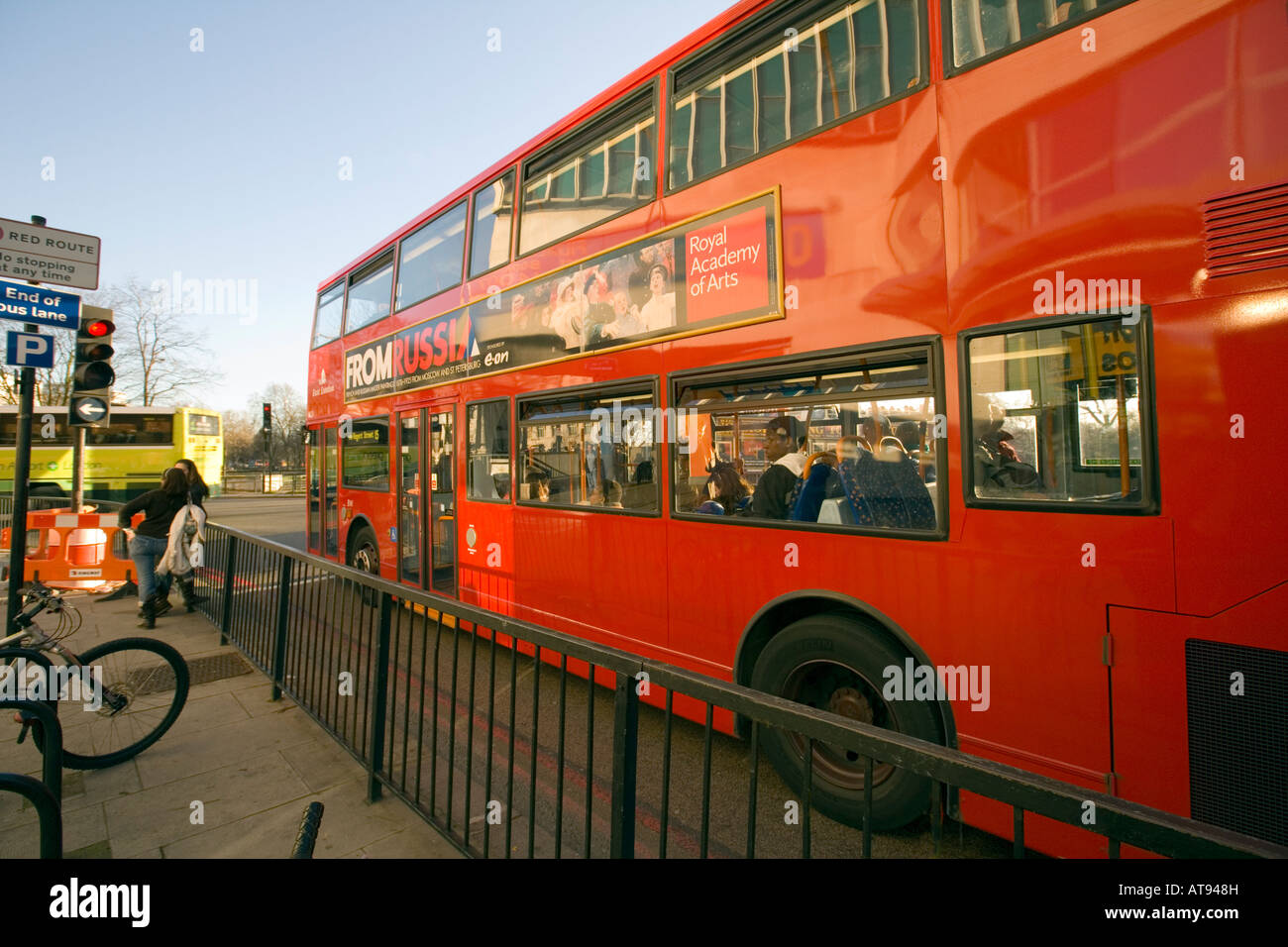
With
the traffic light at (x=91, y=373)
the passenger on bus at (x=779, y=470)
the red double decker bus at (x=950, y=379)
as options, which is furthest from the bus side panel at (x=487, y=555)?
the traffic light at (x=91, y=373)

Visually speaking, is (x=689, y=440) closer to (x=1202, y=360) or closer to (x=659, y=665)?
(x=659, y=665)

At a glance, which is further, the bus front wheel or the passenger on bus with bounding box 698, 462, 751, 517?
the bus front wheel

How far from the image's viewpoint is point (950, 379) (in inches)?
114

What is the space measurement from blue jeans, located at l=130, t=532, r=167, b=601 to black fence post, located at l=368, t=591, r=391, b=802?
18.5 ft

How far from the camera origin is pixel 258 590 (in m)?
5.42

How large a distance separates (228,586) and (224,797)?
329cm

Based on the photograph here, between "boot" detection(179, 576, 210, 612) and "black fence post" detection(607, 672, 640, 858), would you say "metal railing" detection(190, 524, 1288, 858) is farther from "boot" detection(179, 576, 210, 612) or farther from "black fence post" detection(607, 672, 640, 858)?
"boot" detection(179, 576, 210, 612)

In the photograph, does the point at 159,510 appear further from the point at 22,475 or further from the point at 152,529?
the point at 22,475

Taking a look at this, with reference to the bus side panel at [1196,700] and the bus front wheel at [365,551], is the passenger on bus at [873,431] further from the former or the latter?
the bus front wheel at [365,551]

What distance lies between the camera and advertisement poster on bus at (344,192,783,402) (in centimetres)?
370

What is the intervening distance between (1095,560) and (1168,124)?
166cm

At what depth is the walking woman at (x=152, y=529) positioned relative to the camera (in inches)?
283

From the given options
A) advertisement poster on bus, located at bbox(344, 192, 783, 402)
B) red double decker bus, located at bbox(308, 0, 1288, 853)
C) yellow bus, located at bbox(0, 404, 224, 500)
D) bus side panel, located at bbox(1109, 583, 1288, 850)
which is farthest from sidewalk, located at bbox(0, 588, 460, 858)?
yellow bus, located at bbox(0, 404, 224, 500)
